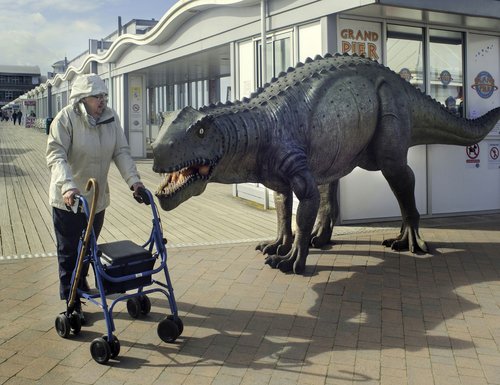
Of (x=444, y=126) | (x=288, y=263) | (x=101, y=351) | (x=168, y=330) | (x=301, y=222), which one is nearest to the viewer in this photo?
(x=101, y=351)

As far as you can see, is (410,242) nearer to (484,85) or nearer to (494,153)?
(494,153)

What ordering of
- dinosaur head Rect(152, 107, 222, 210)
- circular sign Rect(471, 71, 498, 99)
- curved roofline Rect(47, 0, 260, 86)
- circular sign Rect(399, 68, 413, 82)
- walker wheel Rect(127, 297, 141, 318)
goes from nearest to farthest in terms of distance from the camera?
dinosaur head Rect(152, 107, 222, 210)
walker wheel Rect(127, 297, 141, 318)
circular sign Rect(399, 68, 413, 82)
circular sign Rect(471, 71, 498, 99)
curved roofline Rect(47, 0, 260, 86)

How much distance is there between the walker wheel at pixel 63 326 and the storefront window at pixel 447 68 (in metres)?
6.52

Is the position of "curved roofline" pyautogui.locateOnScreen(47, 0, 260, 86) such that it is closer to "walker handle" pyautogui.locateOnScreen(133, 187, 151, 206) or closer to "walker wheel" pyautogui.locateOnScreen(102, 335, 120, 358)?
"walker handle" pyautogui.locateOnScreen(133, 187, 151, 206)

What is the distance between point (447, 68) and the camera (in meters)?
8.94

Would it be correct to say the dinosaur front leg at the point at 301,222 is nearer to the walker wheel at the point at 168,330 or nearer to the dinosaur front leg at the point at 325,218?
the dinosaur front leg at the point at 325,218

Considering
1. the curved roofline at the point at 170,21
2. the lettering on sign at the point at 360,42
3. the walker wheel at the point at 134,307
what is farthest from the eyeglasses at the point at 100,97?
the curved roofline at the point at 170,21

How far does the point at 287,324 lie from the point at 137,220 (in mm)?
5025

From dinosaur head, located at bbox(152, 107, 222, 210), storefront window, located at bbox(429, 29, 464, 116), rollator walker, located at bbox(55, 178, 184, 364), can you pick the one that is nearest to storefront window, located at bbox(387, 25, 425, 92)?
storefront window, located at bbox(429, 29, 464, 116)

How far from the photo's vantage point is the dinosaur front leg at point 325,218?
6.88 metres

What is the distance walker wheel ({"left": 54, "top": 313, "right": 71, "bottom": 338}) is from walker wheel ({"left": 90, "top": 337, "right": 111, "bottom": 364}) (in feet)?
1.60

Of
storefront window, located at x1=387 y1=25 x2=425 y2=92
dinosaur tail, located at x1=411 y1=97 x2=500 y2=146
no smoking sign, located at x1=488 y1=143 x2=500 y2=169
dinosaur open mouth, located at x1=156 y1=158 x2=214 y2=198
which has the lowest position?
dinosaur open mouth, located at x1=156 y1=158 x2=214 y2=198

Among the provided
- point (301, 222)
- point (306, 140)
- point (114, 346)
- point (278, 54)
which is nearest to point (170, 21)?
point (278, 54)

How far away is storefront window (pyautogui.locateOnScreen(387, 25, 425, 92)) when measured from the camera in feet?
27.4
